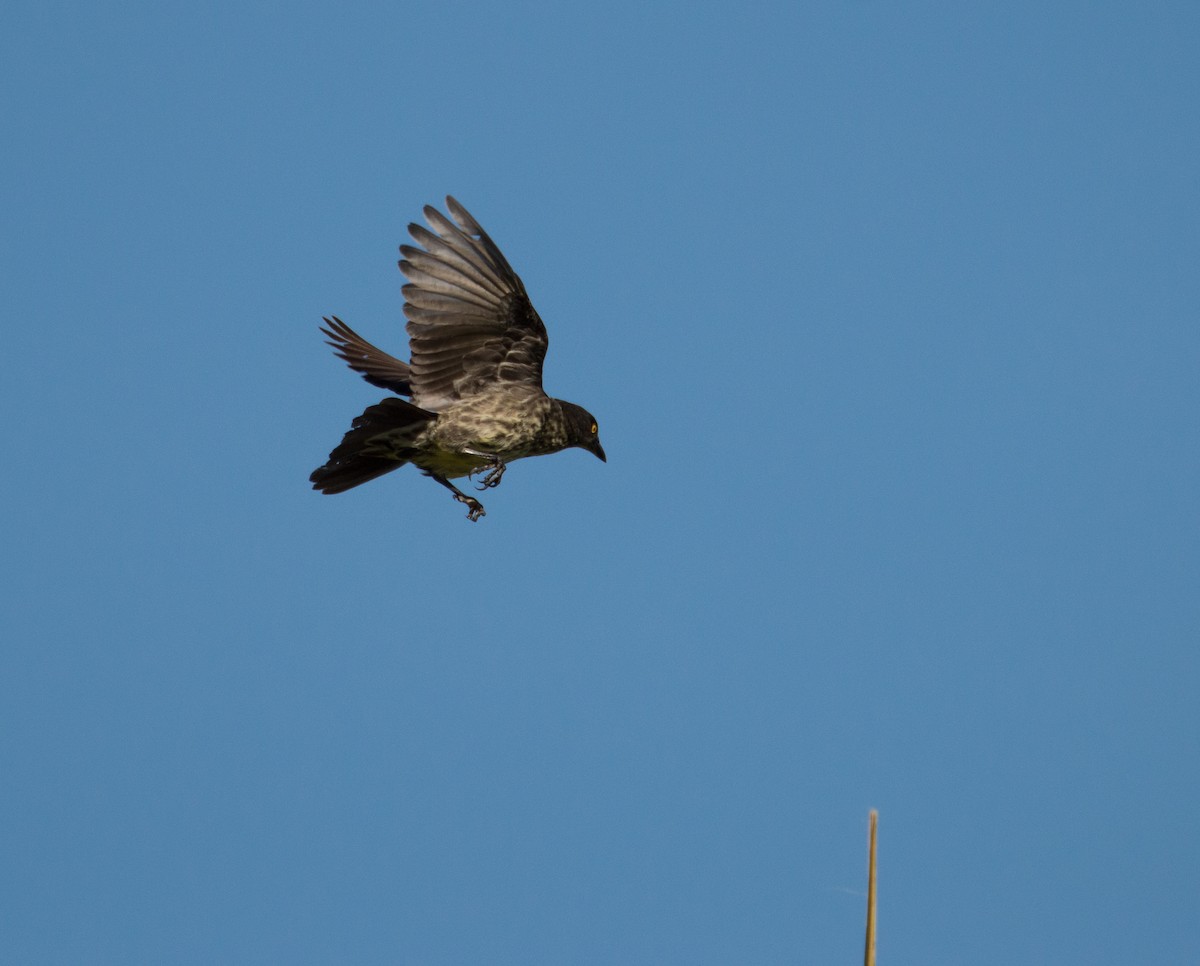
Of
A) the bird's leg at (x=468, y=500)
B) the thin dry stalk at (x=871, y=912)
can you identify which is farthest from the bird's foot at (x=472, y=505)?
A: the thin dry stalk at (x=871, y=912)

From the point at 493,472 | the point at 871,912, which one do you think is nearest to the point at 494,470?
the point at 493,472

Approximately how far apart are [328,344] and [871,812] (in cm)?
993

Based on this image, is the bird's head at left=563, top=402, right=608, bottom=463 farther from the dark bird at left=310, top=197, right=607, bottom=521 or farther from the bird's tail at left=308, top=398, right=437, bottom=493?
the bird's tail at left=308, top=398, right=437, bottom=493

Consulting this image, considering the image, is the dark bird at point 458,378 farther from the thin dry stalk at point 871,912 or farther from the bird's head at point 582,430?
the thin dry stalk at point 871,912

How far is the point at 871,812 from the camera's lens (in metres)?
6.42

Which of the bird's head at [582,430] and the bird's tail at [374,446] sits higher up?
the bird's head at [582,430]

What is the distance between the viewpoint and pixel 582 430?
49.7 ft

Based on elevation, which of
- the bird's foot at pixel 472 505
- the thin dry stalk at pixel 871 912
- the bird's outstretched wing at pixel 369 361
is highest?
the bird's outstretched wing at pixel 369 361

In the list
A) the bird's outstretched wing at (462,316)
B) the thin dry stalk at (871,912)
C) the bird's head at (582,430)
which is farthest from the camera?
the bird's head at (582,430)

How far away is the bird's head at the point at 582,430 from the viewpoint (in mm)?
14852

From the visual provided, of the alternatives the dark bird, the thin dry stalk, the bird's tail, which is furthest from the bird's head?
the thin dry stalk

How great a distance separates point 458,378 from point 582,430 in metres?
1.62

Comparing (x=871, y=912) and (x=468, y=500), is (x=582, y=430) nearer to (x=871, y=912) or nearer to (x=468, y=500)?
(x=468, y=500)

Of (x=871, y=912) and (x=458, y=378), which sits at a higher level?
(x=458, y=378)
